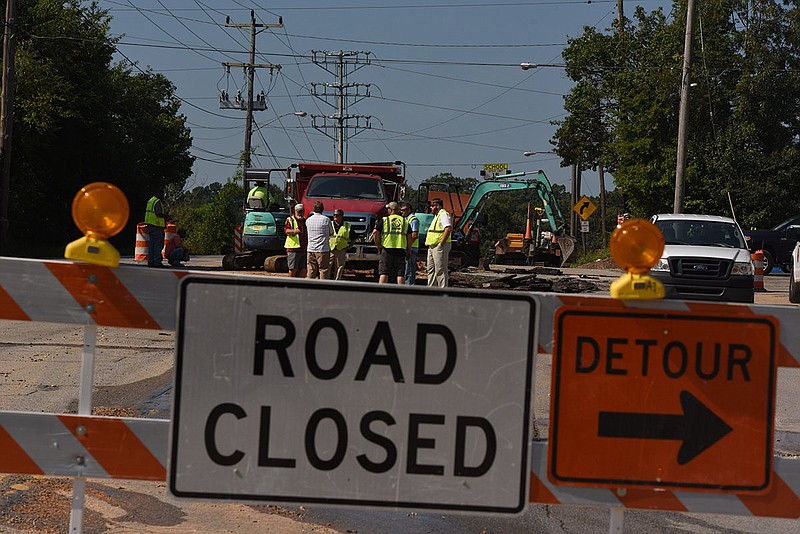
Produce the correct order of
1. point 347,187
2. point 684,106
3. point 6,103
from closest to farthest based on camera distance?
point 347,187, point 684,106, point 6,103

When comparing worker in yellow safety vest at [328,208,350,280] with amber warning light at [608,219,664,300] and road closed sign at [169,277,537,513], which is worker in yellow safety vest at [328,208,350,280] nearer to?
road closed sign at [169,277,537,513]

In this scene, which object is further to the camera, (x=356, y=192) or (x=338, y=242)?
(x=356, y=192)

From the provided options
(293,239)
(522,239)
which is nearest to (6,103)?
(293,239)

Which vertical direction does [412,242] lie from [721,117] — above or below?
below

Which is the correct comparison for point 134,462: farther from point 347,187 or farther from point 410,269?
point 347,187

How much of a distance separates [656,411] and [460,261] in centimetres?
2673

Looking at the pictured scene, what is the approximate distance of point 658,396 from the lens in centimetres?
331

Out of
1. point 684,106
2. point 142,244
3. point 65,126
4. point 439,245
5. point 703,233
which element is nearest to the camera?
point 703,233

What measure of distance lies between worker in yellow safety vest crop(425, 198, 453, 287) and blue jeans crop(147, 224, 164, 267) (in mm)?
7440

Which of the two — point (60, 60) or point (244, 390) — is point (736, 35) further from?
point (244, 390)

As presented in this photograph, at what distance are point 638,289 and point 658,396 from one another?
35 cm

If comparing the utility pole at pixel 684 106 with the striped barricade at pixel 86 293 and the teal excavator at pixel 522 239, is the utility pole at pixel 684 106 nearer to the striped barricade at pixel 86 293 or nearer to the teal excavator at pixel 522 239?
the teal excavator at pixel 522 239

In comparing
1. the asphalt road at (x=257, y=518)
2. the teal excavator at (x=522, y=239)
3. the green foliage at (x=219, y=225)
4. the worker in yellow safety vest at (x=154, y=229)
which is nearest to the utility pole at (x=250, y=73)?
the green foliage at (x=219, y=225)

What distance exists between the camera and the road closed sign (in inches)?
128
